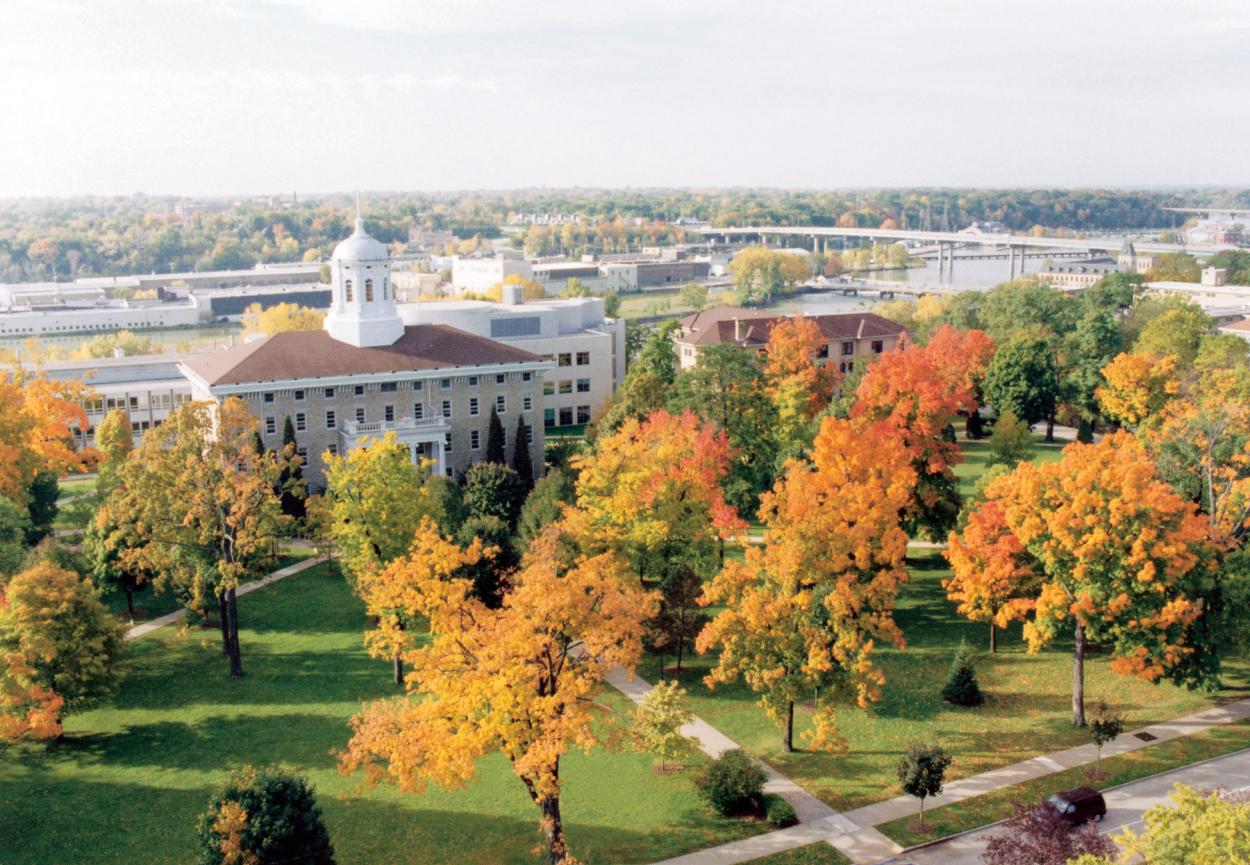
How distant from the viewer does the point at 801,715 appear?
37594mm

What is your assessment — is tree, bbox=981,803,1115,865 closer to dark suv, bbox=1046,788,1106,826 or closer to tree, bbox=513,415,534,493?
dark suv, bbox=1046,788,1106,826

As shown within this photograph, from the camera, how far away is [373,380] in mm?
63969

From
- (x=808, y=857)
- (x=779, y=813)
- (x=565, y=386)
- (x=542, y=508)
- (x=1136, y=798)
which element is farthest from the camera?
(x=565, y=386)

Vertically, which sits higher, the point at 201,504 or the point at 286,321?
the point at 286,321

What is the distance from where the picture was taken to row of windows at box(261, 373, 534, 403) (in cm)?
6275

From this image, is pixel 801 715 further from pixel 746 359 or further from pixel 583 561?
pixel 746 359

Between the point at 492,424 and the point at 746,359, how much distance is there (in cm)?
1502

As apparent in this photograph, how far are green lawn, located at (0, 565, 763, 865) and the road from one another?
4817 millimetres

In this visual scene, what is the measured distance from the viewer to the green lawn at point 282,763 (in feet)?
97.7

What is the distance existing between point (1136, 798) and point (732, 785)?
11.3 m

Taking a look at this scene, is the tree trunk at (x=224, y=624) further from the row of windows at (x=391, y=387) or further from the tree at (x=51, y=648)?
the row of windows at (x=391, y=387)

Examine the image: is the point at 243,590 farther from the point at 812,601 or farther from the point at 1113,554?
the point at 1113,554

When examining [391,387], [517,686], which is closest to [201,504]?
[517,686]

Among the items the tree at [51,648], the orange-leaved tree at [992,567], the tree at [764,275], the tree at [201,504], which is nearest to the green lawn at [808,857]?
the orange-leaved tree at [992,567]
